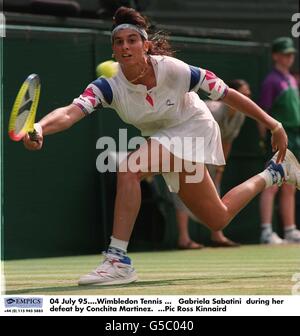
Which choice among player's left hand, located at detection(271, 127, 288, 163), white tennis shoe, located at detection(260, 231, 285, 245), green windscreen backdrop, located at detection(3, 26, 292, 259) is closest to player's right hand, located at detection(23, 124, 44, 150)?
player's left hand, located at detection(271, 127, 288, 163)

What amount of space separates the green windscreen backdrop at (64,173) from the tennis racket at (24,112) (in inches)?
162

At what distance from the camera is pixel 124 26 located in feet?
22.0

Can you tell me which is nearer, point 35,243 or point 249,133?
point 35,243

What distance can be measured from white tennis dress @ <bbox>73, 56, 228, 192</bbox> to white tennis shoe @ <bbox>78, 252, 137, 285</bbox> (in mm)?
695

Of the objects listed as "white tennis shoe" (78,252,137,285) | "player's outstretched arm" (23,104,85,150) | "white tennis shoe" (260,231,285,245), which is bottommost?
"white tennis shoe" (260,231,285,245)

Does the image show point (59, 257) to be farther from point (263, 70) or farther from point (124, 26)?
point (124, 26)

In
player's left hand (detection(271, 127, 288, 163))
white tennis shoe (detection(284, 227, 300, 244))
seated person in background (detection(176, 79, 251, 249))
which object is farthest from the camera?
white tennis shoe (detection(284, 227, 300, 244))

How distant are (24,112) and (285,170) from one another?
7.53ft

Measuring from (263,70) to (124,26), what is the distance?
6035 mm

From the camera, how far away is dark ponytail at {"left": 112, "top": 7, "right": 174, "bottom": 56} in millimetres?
6730

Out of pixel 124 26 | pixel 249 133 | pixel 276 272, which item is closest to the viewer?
pixel 124 26

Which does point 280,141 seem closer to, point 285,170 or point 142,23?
point 285,170

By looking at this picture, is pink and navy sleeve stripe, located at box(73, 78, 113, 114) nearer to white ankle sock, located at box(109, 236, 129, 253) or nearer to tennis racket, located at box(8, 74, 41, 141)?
tennis racket, located at box(8, 74, 41, 141)
